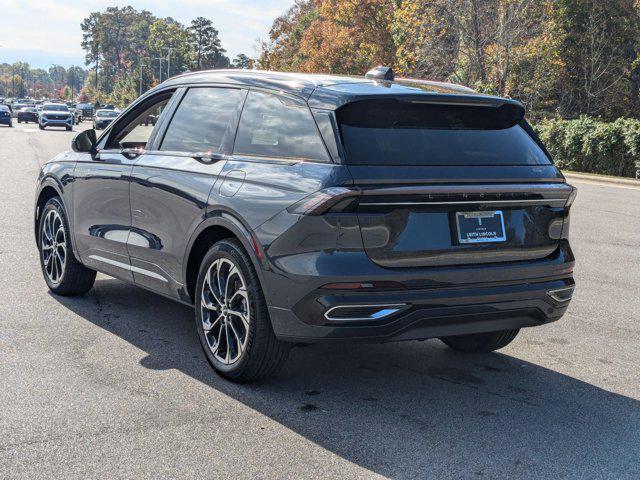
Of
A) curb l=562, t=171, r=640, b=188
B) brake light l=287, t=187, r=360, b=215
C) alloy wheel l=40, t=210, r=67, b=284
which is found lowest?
curb l=562, t=171, r=640, b=188

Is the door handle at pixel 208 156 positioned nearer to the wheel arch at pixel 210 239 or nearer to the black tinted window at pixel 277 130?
the black tinted window at pixel 277 130

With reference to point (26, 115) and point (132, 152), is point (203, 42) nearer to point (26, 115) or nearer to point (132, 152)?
point (26, 115)

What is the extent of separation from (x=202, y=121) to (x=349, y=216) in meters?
1.68

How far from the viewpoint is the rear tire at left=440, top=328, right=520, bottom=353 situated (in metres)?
5.68

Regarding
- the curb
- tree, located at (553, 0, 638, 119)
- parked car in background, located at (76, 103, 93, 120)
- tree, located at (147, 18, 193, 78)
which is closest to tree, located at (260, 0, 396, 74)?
tree, located at (553, 0, 638, 119)

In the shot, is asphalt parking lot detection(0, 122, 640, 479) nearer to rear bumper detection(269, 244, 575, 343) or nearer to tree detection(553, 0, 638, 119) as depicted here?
rear bumper detection(269, 244, 575, 343)

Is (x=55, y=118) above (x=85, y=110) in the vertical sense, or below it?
above

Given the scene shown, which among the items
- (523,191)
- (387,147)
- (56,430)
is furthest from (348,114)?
(56,430)

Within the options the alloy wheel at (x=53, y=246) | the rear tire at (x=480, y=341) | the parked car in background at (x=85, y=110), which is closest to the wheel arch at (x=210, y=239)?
the rear tire at (x=480, y=341)

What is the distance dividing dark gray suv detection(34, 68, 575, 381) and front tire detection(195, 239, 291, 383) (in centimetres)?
1

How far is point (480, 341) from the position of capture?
5.77 m

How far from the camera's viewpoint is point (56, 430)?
13.7ft

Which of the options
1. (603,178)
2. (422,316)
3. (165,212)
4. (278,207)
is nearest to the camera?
(422,316)

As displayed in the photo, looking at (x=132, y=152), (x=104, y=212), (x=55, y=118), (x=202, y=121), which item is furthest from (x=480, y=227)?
(x=55, y=118)
